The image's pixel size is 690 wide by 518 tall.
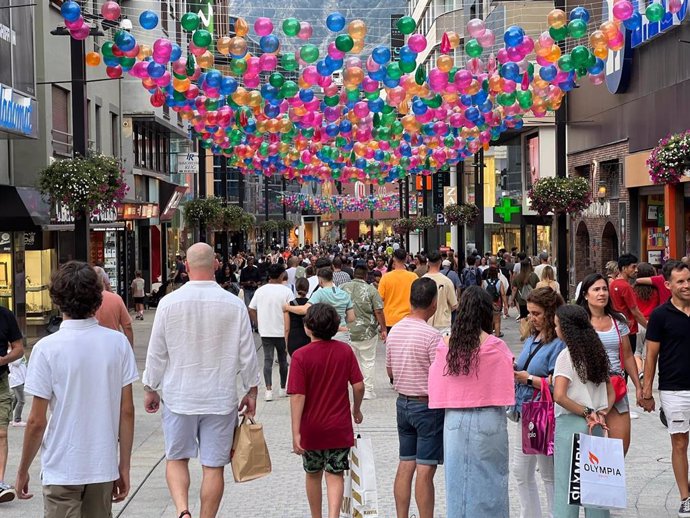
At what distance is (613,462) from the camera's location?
670cm

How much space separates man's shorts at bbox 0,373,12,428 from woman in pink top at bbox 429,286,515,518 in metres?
4.01

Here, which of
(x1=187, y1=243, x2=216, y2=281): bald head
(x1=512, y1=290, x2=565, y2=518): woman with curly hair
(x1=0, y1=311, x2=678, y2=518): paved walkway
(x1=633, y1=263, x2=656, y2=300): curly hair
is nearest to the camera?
(x1=187, y1=243, x2=216, y2=281): bald head

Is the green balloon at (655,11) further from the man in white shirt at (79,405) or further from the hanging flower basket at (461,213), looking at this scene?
the hanging flower basket at (461,213)

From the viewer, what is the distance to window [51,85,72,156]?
25609mm

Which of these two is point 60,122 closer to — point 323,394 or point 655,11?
point 655,11

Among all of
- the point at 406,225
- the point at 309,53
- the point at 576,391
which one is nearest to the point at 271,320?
the point at 309,53

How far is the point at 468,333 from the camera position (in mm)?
6816

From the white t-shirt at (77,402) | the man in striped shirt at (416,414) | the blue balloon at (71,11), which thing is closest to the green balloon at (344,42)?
Answer: the blue balloon at (71,11)

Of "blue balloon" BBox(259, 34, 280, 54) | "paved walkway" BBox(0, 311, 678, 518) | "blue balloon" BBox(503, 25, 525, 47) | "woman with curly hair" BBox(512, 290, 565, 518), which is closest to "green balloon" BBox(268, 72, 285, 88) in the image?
"blue balloon" BBox(259, 34, 280, 54)

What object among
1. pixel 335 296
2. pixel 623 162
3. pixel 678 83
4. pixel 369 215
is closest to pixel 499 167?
pixel 623 162

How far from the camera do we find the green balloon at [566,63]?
1750 centimetres

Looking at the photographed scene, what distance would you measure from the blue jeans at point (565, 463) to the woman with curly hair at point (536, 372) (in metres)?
0.38

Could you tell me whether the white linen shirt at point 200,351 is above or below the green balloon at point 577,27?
below

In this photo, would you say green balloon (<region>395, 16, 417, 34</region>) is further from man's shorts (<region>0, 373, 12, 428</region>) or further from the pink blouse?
the pink blouse
